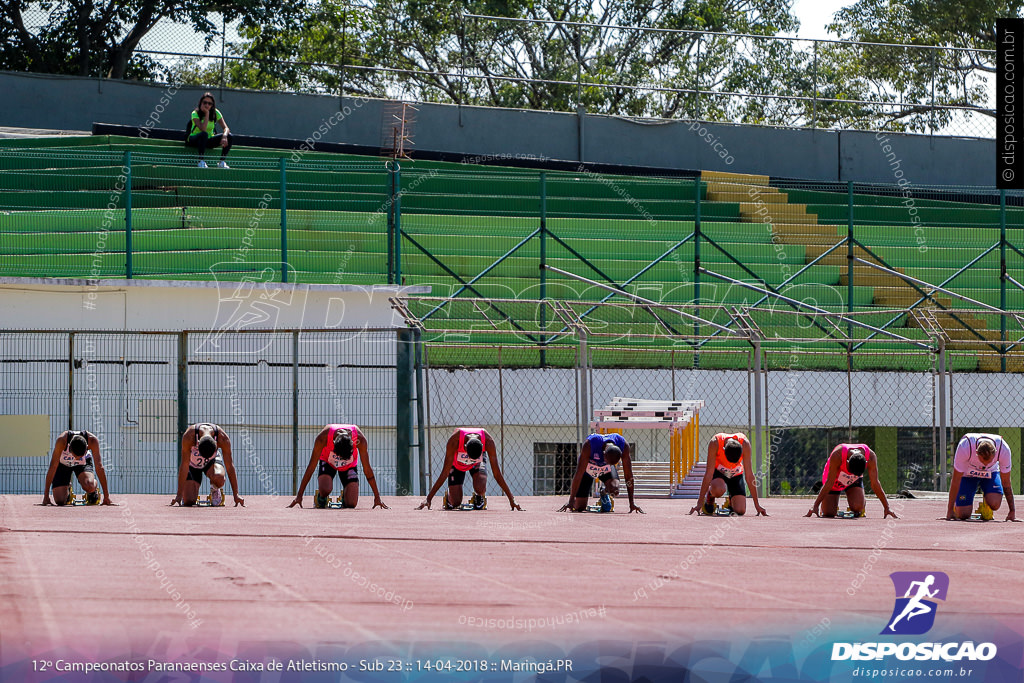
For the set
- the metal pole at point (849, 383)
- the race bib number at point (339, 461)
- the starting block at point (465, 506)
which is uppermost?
the metal pole at point (849, 383)

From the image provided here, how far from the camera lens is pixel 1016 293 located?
22.2 meters

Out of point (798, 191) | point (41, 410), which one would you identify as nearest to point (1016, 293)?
point (798, 191)

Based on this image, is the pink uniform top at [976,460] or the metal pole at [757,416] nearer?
the pink uniform top at [976,460]

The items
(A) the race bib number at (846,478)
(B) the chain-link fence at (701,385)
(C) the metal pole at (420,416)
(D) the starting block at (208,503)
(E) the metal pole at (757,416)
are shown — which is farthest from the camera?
(B) the chain-link fence at (701,385)

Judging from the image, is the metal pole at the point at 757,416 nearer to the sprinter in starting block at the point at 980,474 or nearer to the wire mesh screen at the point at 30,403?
the sprinter in starting block at the point at 980,474

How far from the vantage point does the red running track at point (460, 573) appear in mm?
6473

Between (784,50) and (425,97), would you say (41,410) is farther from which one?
(784,50)

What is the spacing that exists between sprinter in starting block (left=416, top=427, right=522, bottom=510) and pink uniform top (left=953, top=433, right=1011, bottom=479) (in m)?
4.32

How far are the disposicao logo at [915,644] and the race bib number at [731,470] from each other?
207 inches

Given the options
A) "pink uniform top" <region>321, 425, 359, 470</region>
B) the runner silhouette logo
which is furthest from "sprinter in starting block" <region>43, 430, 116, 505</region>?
the runner silhouette logo

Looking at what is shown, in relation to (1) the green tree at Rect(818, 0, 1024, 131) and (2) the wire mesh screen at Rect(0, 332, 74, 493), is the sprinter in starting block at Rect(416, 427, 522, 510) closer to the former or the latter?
(2) the wire mesh screen at Rect(0, 332, 74, 493)

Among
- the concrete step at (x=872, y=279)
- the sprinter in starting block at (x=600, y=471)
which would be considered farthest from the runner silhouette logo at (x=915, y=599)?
the concrete step at (x=872, y=279)

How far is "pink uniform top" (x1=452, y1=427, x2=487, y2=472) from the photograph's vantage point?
12883 millimetres

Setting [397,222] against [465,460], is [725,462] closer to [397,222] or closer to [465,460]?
[465,460]
